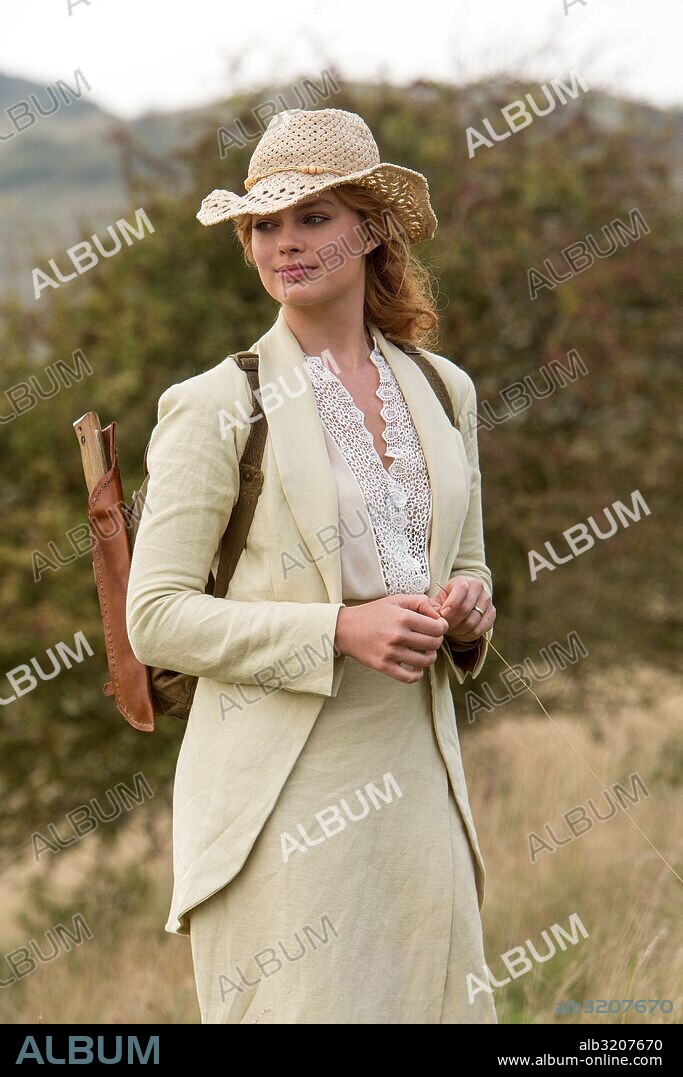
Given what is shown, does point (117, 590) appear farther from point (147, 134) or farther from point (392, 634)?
point (147, 134)

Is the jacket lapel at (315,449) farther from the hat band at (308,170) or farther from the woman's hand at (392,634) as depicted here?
the hat band at (308,170)

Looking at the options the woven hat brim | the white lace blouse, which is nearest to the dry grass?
the white lace blouse

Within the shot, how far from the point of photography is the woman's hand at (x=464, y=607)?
7.25ft

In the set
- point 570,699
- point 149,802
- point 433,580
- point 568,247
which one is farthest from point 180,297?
point 433,580

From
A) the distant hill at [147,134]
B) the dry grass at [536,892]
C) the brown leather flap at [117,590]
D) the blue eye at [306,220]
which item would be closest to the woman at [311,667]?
the blue eye at [306,220]

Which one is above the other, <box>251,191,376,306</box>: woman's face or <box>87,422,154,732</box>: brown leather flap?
<box>251,191,376,306</box>: woman's face

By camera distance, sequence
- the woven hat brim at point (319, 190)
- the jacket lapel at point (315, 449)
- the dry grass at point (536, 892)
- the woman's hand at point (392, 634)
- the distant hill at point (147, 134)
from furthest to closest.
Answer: the distant hill at point (147, 134)
the dry grass at point (536, 892)
the woven hat brim at point (319, 190)
the jacket lapel at point (315, 449)
the woman's hand at point (392, 634)

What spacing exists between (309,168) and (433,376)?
1.68 ft

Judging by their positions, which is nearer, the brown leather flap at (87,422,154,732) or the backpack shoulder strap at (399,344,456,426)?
the brown leather flap at (87,422,154,732)

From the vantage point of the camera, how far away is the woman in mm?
2156

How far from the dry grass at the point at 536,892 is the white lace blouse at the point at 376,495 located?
68.9 inches

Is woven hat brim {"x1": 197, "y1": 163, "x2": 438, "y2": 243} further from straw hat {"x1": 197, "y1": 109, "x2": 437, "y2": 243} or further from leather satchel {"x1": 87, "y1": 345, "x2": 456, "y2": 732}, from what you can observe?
leather satchel {"x1": 87, "y1": 345, "x2": 456, "y2": 732}

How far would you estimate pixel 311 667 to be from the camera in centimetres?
214
